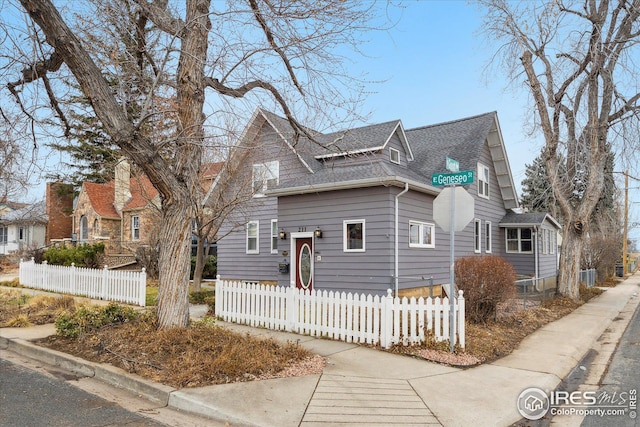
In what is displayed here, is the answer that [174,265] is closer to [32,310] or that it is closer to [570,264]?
[32,310]

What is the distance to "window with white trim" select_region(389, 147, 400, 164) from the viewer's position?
1548cm

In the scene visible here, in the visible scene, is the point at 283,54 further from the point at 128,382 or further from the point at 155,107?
the point at 128,382

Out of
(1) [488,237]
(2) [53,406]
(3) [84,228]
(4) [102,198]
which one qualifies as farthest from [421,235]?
(3) [84,228]

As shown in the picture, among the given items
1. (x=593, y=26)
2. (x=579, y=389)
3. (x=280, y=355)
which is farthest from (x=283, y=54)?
(x=593, y=26)

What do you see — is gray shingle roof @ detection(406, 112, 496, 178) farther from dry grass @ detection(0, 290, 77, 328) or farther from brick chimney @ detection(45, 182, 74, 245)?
brick chimney @ detection(45, 182, 74, 245)

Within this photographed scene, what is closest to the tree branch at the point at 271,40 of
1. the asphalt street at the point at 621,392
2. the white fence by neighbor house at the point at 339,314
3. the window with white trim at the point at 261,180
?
the white fence by neighbor house at the point at 339,314

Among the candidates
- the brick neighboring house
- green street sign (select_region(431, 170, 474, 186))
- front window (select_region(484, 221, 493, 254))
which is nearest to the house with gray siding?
front window (select_region(484, 221, 493, 254))

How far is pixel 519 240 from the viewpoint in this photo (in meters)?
21.8

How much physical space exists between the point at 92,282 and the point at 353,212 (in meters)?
9.33

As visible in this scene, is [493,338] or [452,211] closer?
[452,211]

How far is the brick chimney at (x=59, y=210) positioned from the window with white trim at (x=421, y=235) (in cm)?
3114

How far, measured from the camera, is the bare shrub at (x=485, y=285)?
9711 millimetres

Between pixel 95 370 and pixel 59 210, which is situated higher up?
pixel 59 210

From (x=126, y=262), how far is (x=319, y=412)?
25183 mm
